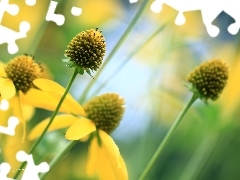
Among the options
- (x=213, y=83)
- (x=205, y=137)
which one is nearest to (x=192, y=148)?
(x=205, y=137)

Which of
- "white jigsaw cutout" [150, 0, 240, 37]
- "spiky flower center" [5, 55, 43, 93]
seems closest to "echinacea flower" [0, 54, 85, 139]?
"spiky flower center" [5, 55, 43, 93]

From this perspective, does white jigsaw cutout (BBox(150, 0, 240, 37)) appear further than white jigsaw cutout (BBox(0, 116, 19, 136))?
Yes

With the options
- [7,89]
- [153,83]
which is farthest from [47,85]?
[153,83]

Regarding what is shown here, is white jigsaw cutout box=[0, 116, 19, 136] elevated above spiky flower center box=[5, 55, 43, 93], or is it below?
below

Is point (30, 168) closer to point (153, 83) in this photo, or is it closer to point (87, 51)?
point (87, 51)

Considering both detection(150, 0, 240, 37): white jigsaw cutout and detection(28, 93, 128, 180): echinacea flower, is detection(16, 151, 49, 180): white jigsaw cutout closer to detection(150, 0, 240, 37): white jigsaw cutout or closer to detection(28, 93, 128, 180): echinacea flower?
detection(28, 93, 128, 180): echinacea flower

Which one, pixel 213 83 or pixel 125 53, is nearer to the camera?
pixel 213 83

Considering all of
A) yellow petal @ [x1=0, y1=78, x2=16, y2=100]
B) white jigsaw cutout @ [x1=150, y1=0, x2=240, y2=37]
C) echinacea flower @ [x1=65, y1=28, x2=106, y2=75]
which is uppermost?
white jigsaw cutout @ [x1=150, y1=0, x2=240, y2=37]

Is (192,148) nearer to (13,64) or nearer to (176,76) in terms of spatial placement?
(176,76)
